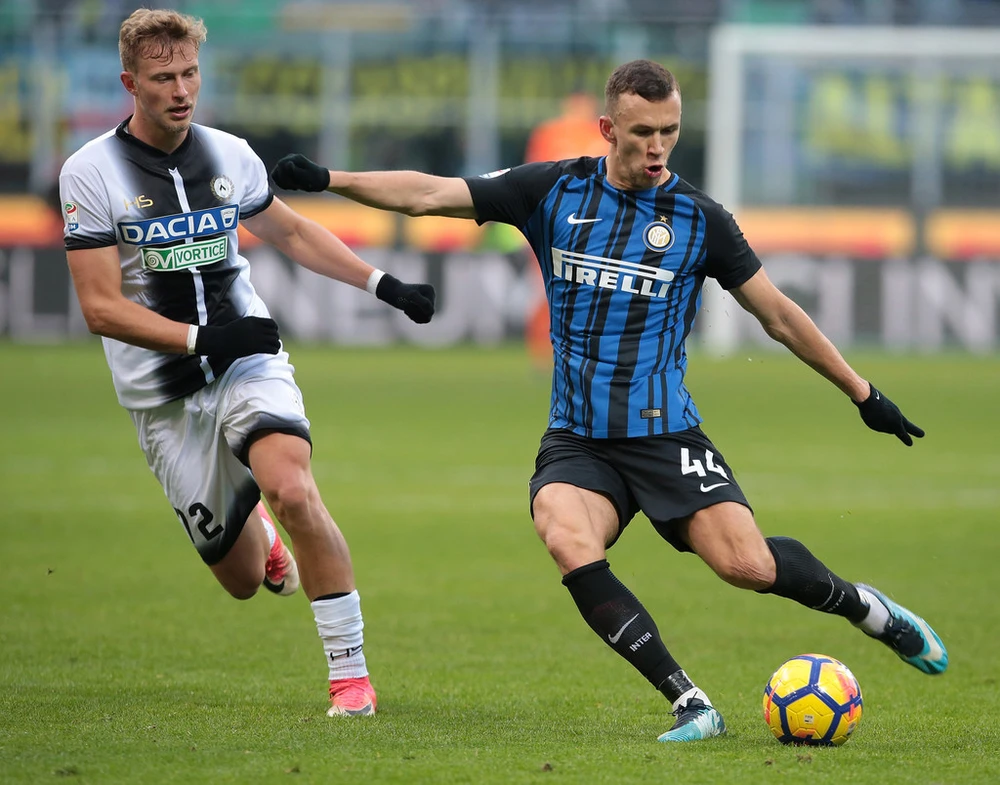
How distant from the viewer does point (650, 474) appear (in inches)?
213

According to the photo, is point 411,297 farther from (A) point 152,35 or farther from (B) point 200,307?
(A) point 152,35

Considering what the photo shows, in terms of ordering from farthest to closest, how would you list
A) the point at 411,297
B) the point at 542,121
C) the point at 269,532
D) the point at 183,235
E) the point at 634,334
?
1. the point at 542,121
2. the point at 269,532
3. the point at 411,297
4. the point at 183,235
5. the point at 634,334

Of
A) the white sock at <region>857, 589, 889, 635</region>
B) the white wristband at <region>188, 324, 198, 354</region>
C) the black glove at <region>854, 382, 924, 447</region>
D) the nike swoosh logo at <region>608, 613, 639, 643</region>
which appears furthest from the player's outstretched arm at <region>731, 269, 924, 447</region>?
the white wristband at <region>188, 324, 198, 354</region>

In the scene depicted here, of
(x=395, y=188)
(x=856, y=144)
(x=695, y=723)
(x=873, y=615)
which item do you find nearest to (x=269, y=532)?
(x=395, y=188)

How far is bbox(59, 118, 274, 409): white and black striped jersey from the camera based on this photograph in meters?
5.55

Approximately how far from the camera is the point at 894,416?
5648 mm

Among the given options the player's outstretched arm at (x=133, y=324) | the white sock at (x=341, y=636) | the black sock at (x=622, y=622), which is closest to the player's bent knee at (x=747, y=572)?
the black sock at (x=622, y=622)

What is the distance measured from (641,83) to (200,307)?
1.76 m

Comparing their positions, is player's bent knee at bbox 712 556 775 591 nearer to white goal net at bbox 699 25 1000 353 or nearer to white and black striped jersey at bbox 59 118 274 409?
white and black striped jersey at bbox 59 118 274 409

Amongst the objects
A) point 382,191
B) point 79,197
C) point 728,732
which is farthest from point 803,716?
point 79,197

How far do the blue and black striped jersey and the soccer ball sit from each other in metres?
0.97

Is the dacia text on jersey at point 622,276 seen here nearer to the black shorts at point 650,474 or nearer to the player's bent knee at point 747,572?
the black shorts at point 650,474

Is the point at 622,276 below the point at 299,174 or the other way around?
below

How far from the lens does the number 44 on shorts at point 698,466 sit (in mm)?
5387
